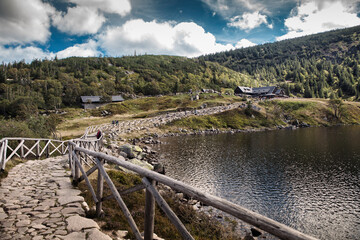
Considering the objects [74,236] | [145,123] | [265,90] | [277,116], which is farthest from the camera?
[265,90]

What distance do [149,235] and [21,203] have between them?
6156 millimetres

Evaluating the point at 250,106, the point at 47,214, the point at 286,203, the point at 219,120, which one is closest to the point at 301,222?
the point at 286,203

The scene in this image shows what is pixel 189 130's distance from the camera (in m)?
72.1

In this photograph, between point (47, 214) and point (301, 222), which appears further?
point (301, 222)

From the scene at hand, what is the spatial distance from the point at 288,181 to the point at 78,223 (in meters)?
25.2

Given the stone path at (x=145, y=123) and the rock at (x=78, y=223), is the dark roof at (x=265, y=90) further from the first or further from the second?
the rock at (x=78, y=223)

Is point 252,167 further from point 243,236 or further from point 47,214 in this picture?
point 47,214

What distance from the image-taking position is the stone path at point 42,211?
5.93m

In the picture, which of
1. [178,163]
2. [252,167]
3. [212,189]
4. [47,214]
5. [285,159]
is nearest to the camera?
[47,214]

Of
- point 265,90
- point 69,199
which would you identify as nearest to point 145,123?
point 69,199

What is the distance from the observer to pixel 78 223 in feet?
21.6

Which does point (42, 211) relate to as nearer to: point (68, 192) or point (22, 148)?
point (68, 192)

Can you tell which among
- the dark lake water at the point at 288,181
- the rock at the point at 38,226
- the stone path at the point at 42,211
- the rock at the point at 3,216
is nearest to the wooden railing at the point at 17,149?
the stone path at the point at 42,211

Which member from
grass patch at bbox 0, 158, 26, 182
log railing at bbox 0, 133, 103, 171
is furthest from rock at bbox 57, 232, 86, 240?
log railing at bbox 0, 133, 103, 171
